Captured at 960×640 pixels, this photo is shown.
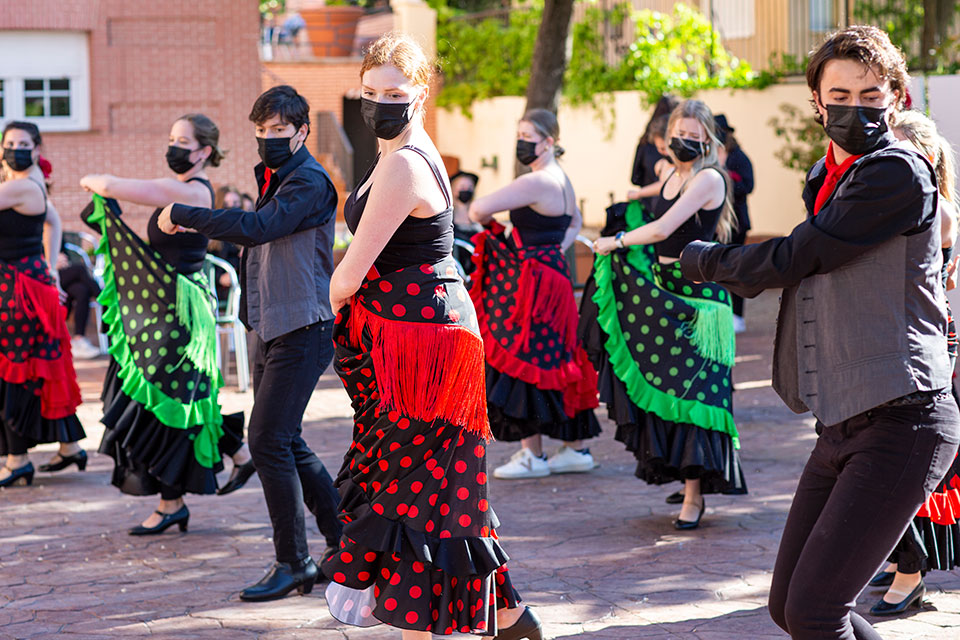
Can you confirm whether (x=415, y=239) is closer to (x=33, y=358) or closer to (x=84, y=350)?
(x=33, y=358)

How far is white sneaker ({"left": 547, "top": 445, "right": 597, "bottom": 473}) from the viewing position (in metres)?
7.13

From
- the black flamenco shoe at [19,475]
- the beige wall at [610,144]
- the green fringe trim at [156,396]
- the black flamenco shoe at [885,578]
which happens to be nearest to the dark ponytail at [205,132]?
the green fringe trim at [156,396]

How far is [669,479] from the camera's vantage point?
19.3 feet

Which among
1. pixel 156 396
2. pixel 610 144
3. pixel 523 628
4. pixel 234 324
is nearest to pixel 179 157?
pixel 156 396

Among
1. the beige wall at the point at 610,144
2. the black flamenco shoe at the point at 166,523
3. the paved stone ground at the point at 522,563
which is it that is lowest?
the paved stone ground at the point at 522,563

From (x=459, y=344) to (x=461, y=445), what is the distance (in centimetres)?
31

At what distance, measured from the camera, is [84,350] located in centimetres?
1164

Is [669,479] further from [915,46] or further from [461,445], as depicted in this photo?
[915,46]

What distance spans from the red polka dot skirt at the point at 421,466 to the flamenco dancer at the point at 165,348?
2186mm

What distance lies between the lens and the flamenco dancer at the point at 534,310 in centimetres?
676

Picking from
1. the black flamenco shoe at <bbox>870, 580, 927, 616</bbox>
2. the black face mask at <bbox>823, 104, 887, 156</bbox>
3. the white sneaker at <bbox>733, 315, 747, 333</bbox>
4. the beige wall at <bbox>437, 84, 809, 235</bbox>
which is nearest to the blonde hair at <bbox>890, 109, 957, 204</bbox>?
the black face mask at <bbox>823, 104, 887, 156</bbox>

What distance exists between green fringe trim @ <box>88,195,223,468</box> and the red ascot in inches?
134

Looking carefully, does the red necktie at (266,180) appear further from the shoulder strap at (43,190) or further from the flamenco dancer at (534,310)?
the shoulder strap at (43,190)

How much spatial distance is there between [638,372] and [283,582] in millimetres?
1988
